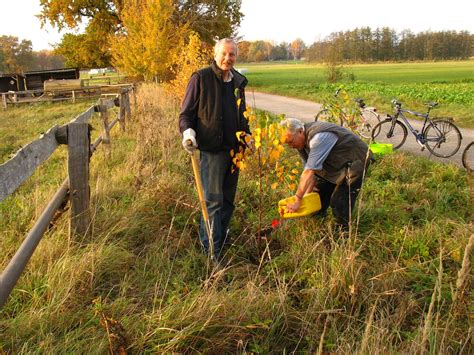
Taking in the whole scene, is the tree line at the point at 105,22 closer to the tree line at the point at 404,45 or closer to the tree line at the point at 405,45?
the tree line at the point at 404,45

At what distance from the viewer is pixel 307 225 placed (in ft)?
12.5

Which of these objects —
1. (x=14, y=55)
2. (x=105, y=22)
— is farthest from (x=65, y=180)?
(x=14, y=55)

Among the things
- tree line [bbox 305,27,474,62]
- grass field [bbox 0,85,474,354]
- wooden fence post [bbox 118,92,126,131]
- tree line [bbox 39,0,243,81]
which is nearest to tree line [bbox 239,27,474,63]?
tree line [bbox 305,27,474,62]

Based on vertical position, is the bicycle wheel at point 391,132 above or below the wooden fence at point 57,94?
below

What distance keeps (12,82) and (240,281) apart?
86.1 feet

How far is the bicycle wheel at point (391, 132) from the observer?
317 inches

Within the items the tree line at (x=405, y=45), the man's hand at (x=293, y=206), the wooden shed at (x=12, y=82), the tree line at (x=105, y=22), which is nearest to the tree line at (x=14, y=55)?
the tree line at (x=105, y=22)

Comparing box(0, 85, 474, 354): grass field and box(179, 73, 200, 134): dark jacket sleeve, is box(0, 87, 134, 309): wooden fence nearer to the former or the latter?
box(0, 85, 474, 354): grass field

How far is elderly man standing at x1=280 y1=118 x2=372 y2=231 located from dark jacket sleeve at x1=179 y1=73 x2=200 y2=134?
77 cm

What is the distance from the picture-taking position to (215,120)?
3.29m

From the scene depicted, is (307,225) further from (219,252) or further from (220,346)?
(220,346)

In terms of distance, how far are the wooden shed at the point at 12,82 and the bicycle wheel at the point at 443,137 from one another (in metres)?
24.8

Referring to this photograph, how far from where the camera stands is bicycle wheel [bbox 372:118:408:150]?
8047 millimetres

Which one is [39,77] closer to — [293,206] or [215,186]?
[215,186]
